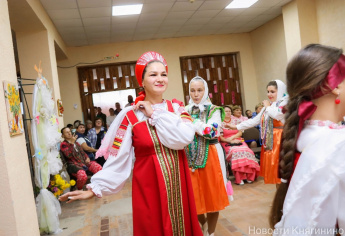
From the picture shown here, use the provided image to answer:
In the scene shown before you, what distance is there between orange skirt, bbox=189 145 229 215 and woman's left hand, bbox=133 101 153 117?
1.02 meters

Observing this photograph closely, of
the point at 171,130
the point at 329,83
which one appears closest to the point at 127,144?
the point at 171,130

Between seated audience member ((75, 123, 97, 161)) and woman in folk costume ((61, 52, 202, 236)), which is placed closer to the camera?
woman in folk costume ((61, 52, 202, 236))

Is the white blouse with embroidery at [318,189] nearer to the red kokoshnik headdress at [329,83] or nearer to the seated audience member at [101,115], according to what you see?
the red kokoshnik headdress at [329,83]

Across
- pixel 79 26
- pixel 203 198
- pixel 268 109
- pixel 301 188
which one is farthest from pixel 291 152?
pixel 79 26

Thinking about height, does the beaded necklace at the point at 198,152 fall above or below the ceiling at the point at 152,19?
below

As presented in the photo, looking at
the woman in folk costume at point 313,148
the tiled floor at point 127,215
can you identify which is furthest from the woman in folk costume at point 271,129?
the woman in folk costume at point 313,148

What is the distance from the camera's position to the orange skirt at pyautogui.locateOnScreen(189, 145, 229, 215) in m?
2.70

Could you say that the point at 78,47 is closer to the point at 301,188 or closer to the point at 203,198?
the point at 203,198

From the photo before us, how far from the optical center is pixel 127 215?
4215 millimetres

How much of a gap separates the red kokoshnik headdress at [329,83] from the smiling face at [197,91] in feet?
6.04

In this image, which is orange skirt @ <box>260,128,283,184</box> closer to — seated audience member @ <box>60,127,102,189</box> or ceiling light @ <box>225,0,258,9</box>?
seated audience member @ <box>60,127,102,189</box>

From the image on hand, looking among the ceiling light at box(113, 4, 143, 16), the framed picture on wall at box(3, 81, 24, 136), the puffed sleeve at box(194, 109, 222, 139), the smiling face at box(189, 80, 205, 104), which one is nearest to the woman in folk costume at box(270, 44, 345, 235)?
the puffed sleeve at box(194, 109, 222, 139)

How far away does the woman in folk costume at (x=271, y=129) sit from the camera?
3.79 m

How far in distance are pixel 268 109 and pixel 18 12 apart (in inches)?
150
